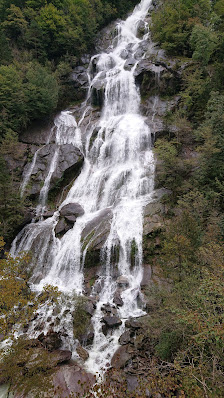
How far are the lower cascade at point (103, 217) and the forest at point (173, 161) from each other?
1.63 metres

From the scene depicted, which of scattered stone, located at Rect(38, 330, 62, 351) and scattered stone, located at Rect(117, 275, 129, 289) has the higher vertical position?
scattered stone, located at Rect(117, 275, 129, 289)

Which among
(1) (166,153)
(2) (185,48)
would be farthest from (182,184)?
(2) (185,48)

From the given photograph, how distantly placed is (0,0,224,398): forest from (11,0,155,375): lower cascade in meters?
1.63

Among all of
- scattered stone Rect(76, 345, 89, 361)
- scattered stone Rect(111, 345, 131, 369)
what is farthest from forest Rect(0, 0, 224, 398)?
scattered stone Rect(76, 345, 89, 361)

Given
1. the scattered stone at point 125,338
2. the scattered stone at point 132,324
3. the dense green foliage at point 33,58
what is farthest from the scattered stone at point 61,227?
the scattered stone at point 125,338

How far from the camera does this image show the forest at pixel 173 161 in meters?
7.45

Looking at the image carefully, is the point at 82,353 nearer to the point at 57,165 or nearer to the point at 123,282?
the point at 123,282

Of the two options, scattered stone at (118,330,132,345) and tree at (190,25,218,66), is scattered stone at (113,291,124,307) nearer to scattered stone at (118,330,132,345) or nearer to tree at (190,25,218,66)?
scattered stone at (118,330,132,345)

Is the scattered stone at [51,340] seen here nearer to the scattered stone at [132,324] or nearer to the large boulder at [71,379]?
the large boulder at [71,379]

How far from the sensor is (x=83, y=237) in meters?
19.2

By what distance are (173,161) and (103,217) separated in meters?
7.60

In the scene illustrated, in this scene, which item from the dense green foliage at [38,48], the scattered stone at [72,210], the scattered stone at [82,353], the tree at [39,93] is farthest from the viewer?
the tree at [39,93]

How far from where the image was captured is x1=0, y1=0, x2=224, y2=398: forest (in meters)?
7.45

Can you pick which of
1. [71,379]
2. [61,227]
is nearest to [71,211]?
[61,227]
